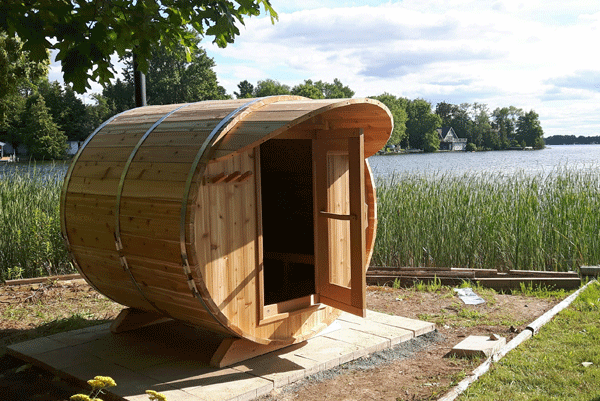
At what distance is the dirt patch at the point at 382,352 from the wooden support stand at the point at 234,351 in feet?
1.66

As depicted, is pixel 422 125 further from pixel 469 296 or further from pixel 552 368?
pixel 552 368

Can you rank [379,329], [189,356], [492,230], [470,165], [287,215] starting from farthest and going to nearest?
1. [470,165]
2. [492,230]
3. [287,215]
4. [379,329]
5. [189,356]

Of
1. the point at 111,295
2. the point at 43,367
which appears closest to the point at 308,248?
the point at 111,295

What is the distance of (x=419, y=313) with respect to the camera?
6.09m

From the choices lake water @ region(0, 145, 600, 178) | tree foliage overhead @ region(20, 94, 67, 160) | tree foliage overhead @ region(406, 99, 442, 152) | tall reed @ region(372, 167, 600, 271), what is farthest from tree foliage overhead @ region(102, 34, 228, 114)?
tall reed @ region(372, 167, 600, 271)

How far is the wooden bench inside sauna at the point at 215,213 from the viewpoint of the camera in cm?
388

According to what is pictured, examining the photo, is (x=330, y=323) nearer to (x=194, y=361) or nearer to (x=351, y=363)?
(x=351, y=363)

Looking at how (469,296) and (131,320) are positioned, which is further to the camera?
(469,296)

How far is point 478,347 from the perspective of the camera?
15.2ft

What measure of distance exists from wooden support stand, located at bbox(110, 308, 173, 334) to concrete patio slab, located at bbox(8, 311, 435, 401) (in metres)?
0.05

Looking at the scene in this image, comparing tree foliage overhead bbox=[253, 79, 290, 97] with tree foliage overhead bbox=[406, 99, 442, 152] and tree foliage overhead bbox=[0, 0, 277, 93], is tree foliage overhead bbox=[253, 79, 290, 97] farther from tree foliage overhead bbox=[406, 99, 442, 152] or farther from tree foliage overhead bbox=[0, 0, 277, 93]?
tree foliage overhead bbox=[0, 0, 277, 93]

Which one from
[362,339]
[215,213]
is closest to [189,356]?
[215,213]

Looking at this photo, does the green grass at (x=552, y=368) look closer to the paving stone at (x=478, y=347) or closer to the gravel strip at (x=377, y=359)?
the paving stone at (x=478, y=347)

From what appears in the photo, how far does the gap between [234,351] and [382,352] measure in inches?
49.7
